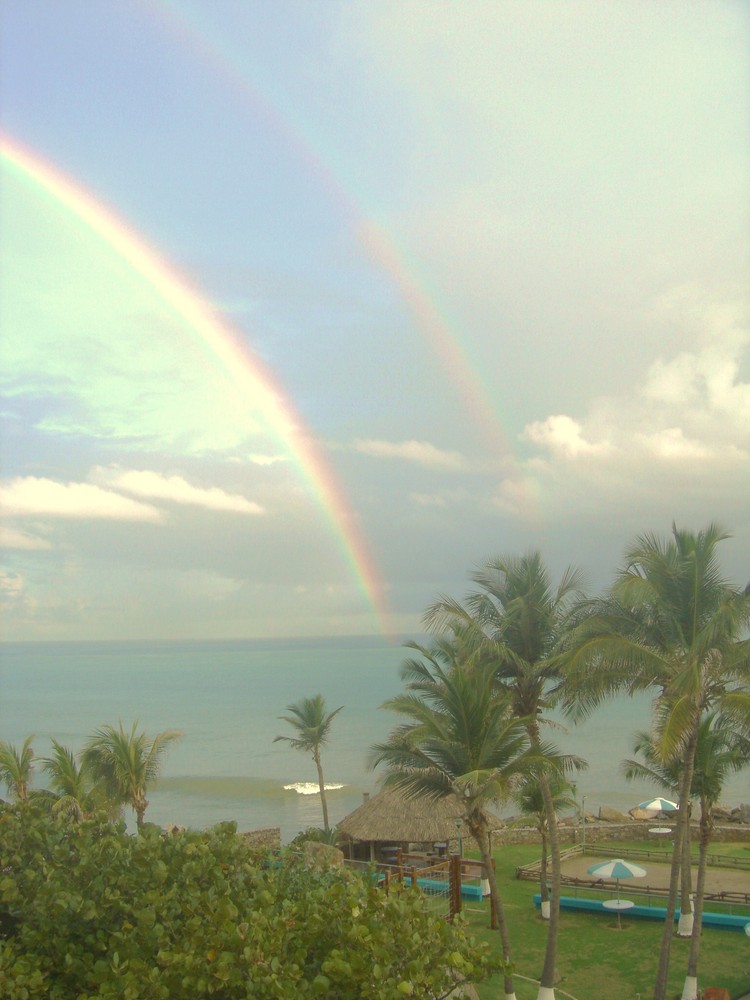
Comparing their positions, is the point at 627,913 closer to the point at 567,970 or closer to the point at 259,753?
the point at 567,970

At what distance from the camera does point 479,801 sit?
14.4m

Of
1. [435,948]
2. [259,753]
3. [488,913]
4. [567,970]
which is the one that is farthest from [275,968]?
[259,753]

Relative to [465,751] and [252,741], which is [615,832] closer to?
[465,751]

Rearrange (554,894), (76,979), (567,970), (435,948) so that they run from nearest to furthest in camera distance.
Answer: (435,948) → (76,979) → (554,894) → (567,970)

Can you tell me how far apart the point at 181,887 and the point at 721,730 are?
14262mm

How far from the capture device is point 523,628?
57.2 feet

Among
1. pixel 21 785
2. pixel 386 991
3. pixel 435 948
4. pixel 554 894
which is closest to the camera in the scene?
pixel 386 991

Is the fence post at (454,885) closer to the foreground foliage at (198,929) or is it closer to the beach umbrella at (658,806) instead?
the foreground foliage at (198,929)

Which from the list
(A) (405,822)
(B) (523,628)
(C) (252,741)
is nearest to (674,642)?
(B) (523,628)

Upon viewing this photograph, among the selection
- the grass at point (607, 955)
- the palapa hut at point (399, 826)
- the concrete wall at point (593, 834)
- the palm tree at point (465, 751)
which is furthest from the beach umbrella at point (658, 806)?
the palm tree at point (465, 751)

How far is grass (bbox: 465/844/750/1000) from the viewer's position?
16.1 m

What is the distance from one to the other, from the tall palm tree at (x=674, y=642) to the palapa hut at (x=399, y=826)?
12.1m

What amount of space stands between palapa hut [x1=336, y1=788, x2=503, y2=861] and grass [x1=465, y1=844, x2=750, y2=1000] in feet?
11.2

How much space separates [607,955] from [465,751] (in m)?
6.98
